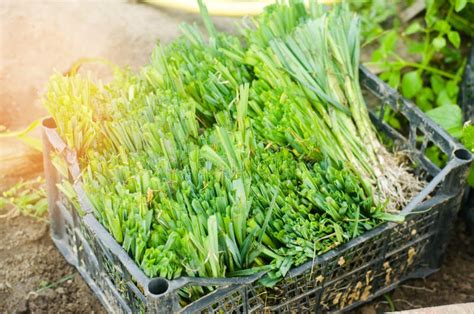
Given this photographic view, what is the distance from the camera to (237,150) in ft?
7.06

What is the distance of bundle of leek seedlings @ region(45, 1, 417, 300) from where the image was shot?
6.59ft

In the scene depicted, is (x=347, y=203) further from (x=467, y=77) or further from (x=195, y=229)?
(x=467, y=77)

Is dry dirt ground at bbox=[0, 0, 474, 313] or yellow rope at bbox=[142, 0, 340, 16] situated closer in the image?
dry dirt ground at bbox=[0, 0, 474, 313]

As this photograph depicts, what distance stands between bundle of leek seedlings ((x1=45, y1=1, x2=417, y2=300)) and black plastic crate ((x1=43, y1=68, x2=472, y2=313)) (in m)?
0.04

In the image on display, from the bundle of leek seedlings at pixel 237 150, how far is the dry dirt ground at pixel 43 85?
0.50 metres

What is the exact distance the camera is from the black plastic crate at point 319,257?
1985 millimetres

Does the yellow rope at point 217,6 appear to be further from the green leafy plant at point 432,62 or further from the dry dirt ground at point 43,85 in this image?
the green leafy plant at point 432,62

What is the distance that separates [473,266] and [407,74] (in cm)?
85

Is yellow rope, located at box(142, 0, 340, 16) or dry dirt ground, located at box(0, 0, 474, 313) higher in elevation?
yellow rope, located at box(142, 0, 340, 16)

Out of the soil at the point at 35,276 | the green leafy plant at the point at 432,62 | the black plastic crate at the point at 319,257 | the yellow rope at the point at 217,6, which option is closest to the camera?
the black plastic crate at the point at 319,257

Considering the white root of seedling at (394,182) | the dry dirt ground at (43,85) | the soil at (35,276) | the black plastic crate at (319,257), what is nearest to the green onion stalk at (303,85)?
the white root of seedling at (394,182)

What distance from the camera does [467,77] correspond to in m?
2.97

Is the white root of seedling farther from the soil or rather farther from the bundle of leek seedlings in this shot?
the soil

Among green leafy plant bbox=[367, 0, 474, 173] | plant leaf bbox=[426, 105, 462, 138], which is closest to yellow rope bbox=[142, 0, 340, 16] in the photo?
green leafy plant bbox=[367, 0, 474, 173]
